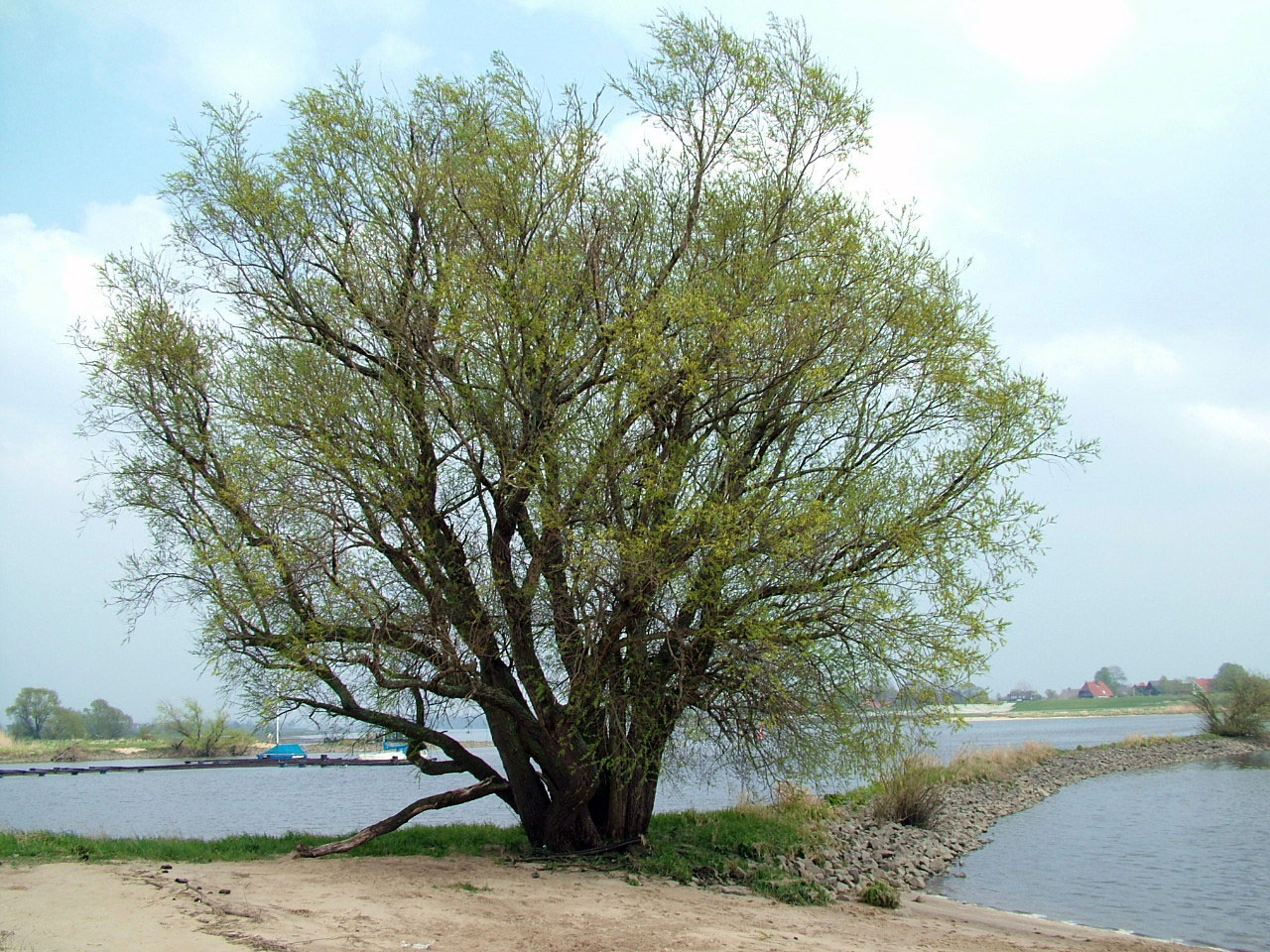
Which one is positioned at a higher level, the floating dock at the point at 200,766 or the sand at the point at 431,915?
the sand at the point at 431,915

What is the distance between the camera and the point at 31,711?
77188mm

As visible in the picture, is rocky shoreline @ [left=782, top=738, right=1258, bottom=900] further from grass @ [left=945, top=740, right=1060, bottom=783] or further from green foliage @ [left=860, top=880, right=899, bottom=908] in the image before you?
grass @ [left=945, top=740, right=1060, bottom=783]

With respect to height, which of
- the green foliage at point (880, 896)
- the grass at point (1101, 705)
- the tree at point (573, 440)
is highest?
the tree at point (573, 440)

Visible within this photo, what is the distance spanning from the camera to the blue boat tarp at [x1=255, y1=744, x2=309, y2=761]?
5697 centimetres

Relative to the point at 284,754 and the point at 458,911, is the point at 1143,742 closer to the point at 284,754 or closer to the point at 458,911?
the point at 284,754

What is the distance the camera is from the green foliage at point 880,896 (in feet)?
45.2

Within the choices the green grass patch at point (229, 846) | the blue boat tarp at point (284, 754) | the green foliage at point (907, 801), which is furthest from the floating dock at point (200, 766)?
the green grass patch at point (229, 846)

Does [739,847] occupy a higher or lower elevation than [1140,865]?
higher

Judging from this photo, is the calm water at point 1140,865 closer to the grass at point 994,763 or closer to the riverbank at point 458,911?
the riverbank at point 458,911

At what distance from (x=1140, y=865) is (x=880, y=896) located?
10.9 metres

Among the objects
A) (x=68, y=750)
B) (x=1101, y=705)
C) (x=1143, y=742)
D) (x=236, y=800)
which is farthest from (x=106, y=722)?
(x=1101, y=705)

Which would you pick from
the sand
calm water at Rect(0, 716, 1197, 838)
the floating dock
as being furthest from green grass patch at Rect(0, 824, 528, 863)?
the floating dock

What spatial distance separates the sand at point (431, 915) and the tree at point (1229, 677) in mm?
55365

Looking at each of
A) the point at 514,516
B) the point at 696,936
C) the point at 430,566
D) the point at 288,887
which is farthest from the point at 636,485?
the point at 288,887
